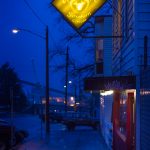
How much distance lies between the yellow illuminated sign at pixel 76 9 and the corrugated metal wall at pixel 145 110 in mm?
2097

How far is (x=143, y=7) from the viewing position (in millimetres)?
14070

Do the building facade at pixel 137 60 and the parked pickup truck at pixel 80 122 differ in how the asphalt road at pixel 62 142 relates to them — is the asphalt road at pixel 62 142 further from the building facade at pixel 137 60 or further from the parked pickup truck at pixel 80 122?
the building facade at pixel 137 60

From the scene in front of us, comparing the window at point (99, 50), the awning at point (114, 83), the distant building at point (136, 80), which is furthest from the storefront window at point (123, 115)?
the window at point (99, 50)

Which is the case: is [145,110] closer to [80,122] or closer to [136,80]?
[136,80]

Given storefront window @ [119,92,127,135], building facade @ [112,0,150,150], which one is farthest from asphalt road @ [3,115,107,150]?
building facade @ [112,0,150,150]

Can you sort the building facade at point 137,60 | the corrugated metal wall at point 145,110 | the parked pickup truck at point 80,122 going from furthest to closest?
the parked pickup truck at point 80,122 → the building facade at point 137,60 → the corrugated metal wall at point 145,110

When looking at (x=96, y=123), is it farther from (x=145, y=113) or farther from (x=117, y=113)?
(x=145, y=113)

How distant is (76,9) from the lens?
45.9ft

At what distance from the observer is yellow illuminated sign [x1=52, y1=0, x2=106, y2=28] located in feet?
45.7

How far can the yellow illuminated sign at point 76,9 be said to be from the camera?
45.7ft

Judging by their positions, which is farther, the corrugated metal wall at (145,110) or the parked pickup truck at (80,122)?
the parked pickup truck at (80,122)

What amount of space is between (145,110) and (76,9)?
3.16m

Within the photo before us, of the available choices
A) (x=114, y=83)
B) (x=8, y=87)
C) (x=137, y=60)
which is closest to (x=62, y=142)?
(x=137, y=60)

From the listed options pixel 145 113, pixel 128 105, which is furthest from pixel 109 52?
pixel 145 113
